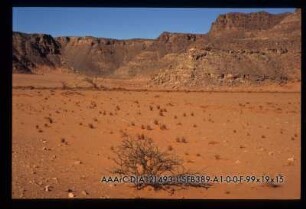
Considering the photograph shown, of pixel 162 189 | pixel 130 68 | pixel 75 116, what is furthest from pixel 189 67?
pixel 162 189

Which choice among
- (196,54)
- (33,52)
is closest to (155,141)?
(196,54)

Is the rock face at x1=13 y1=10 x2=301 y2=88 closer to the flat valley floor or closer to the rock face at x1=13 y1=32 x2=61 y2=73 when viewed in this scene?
the rock face at x1=13 y1=32 x2=61 y2=73

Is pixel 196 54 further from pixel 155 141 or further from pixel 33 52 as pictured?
pixel 155 141

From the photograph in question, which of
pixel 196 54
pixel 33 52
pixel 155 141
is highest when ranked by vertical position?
pixel 33 52

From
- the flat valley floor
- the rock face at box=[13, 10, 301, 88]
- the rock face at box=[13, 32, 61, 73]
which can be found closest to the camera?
the flat valley floor

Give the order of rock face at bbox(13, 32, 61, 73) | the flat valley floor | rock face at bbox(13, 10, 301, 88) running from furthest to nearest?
rock face at bbox(13, 32, 61, 73)
rock face at bbox(13, 10, 301, 88)
the flat valley floor

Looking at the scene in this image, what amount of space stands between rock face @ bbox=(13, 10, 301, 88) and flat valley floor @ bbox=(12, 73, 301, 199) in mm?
29219

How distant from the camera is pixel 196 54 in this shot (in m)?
69.8

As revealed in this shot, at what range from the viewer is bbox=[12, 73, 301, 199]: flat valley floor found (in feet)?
24.6

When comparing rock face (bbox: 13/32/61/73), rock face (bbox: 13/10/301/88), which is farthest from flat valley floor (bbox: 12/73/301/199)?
rock face (bbox: 13/32/61/73)

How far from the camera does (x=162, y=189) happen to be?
24.6 feet

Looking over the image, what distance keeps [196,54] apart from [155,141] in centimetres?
5779
